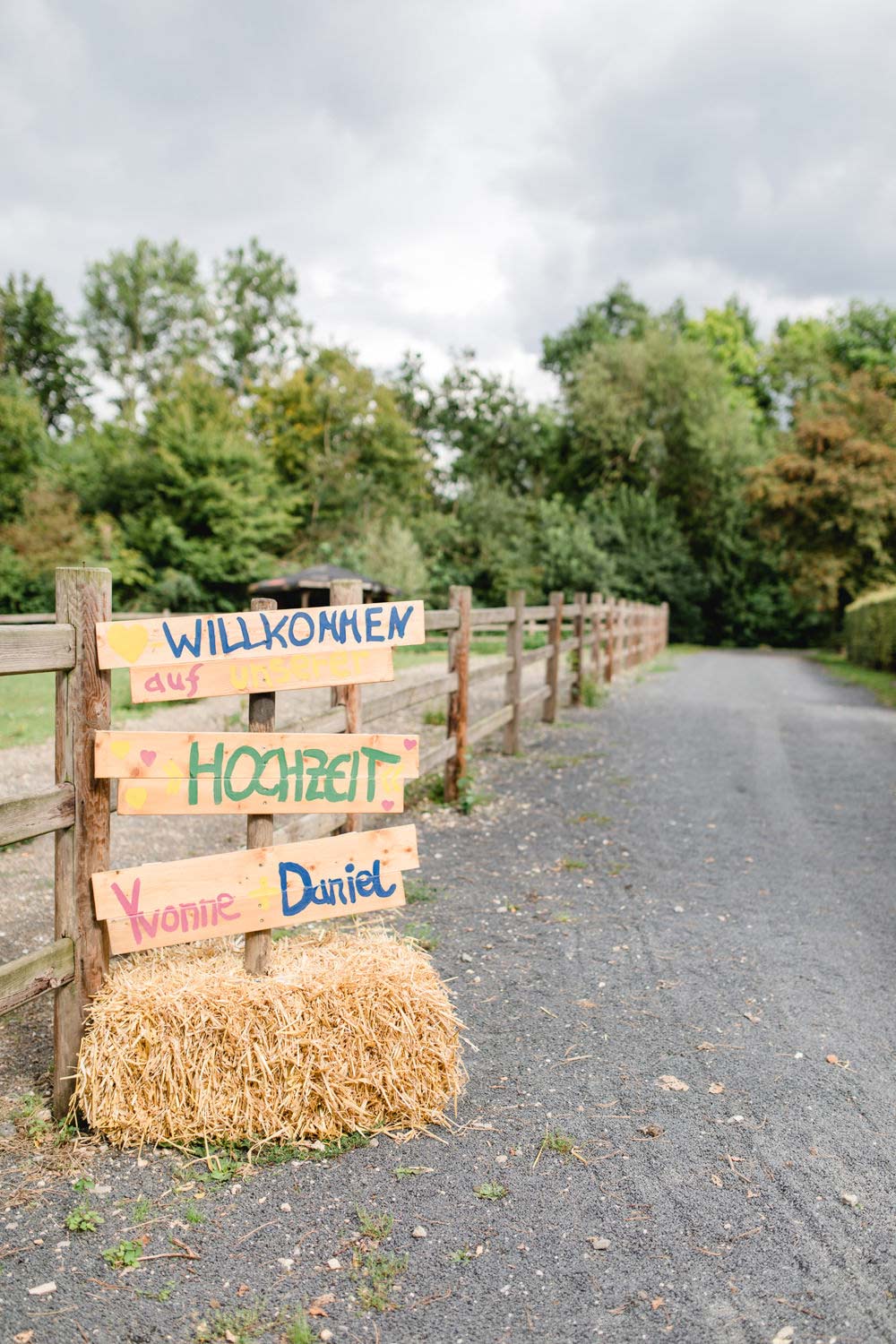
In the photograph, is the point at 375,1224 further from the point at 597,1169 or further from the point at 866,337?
the point at 866,337

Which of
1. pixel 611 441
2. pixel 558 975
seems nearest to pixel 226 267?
pixel 611 441

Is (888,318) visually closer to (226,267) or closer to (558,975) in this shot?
(226,267)

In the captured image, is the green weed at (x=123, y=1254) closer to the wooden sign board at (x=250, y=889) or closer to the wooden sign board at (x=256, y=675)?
the wooden sign board at (x=250, y=889)

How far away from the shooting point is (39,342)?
4550 cm

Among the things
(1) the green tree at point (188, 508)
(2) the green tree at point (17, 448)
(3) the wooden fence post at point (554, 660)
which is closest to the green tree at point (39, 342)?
(2) the green tree at point (17, 448)

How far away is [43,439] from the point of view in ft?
124

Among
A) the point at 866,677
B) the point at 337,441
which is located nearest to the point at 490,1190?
the point at 866,677

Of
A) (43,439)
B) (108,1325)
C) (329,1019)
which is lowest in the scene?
(108,1325)

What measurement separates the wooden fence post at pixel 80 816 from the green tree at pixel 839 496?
28.3 meters

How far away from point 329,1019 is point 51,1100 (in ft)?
3.07

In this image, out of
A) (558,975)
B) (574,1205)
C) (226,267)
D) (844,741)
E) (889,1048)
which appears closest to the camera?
(574,1205)

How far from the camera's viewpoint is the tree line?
30.0m

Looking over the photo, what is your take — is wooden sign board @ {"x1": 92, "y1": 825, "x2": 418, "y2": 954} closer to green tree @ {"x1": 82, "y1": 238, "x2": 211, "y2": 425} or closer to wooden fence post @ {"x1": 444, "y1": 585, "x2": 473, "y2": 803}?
wooden fence post @ {"x1": 444, "y1": 585, "x2": 473, "y2": 803}

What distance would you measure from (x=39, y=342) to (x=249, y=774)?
162 ft
